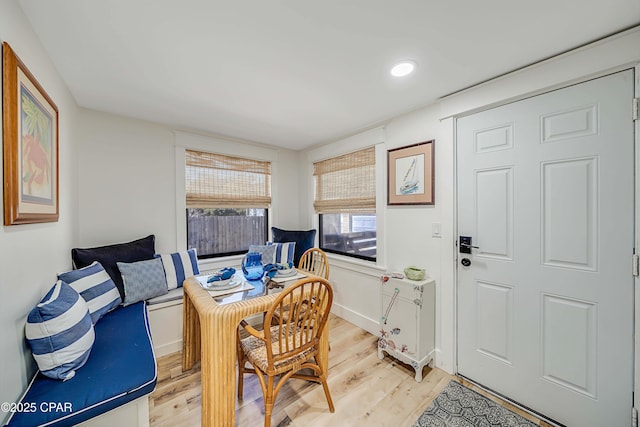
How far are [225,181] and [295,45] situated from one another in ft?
6.73

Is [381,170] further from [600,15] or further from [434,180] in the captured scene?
[600,15]

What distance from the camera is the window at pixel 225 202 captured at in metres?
2.79

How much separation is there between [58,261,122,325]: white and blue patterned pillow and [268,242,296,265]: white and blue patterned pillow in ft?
5.11

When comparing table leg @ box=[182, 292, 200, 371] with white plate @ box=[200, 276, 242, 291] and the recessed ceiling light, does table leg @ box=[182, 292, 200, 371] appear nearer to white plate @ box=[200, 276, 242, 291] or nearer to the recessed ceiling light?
white plate @ box=[200, 276, 242, 291]

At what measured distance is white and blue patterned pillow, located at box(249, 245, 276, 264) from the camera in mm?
2898

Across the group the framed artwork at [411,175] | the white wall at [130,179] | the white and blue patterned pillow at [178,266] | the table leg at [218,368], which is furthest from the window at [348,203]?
the table leg at [218,368]

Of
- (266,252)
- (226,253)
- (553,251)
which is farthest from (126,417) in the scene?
(553,251)

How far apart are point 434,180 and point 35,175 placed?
2.67m

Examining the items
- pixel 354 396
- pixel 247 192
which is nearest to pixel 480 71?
pixel 354 396

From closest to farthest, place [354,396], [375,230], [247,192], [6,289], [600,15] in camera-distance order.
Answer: [6,289] < [600,15] < [354,396] < [375,230] < [247,192]

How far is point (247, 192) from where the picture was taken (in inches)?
125

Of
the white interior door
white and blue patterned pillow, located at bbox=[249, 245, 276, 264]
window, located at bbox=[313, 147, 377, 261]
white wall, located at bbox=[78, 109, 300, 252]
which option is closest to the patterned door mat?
the white interior door

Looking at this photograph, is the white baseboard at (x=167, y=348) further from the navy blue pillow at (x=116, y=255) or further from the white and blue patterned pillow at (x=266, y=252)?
the white and blue patterned pillow at (x=266, y=252)

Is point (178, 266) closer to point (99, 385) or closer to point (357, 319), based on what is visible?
point (99, 385)
